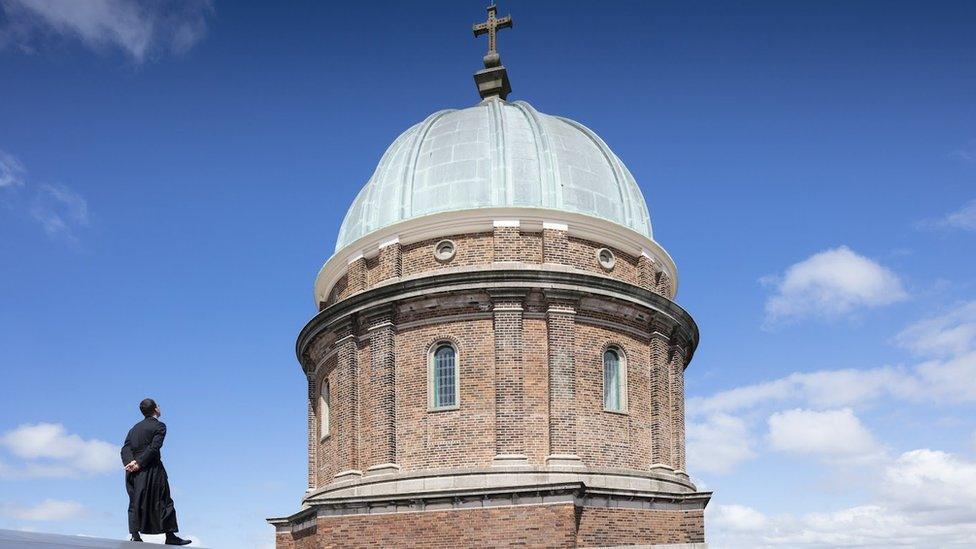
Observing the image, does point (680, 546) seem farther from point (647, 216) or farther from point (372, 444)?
point (647, 216)

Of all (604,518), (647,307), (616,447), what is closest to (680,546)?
(604,518)

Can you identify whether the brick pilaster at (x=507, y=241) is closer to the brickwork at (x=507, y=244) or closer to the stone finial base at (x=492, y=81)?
the brickwork at (x=507, y=244)

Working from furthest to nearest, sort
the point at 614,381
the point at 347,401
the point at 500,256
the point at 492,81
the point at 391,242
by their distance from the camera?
the point at 492,81
the point at 391,242
the point at 347,401
the point at 614,381
the point at 500,256

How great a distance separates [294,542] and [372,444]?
14.2 ft

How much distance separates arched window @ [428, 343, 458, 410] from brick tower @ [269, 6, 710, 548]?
1.6 inches

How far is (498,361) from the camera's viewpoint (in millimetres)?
22609

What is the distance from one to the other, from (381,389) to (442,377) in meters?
1.52

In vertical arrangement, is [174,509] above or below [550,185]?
below

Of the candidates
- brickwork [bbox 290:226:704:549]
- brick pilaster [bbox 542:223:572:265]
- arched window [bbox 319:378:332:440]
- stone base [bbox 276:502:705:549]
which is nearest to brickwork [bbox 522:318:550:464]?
brickwork [bbox 290:226:704:549]

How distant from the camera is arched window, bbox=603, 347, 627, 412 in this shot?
2367 centimetres

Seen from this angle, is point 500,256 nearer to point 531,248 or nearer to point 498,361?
point 531,248

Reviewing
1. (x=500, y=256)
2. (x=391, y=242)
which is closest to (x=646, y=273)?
A: (x=500, y=256)

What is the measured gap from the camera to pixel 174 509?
9.66 metres

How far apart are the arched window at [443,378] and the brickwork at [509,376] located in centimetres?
117
